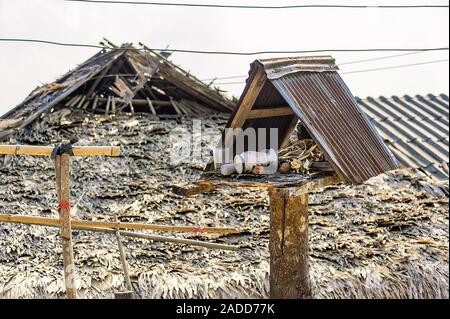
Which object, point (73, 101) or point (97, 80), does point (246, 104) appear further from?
point (97, 80)

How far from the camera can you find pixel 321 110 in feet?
20.2

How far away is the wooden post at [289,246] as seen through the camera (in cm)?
598

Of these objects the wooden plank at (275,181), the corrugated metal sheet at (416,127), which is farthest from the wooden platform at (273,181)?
the corrugated metal sheet at (416,127)

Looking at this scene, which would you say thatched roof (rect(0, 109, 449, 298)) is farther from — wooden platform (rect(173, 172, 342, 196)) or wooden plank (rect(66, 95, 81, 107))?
wooden platform (rect(173, 172, 342, 196))

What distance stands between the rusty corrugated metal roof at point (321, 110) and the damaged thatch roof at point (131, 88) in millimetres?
3821

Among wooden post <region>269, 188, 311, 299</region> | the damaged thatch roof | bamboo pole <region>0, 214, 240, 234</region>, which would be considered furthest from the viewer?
the damaged thatch roof

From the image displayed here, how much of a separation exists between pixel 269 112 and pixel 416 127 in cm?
640

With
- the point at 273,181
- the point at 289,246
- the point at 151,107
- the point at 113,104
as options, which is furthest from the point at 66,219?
the point at 151,107

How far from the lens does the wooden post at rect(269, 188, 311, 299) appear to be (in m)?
5.98

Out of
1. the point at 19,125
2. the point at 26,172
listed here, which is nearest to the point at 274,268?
the point at 26,172

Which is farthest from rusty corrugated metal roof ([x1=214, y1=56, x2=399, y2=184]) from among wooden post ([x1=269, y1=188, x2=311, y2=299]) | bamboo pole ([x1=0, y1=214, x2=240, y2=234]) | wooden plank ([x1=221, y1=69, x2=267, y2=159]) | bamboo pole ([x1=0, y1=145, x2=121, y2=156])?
bamboo pole ([x1=0, y1=214, x2=240, y2=234])

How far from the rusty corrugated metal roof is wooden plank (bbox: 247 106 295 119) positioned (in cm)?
5

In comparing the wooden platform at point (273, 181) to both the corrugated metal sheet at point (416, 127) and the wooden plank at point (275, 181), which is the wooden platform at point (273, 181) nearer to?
the wooden plank at point (275, 181)
